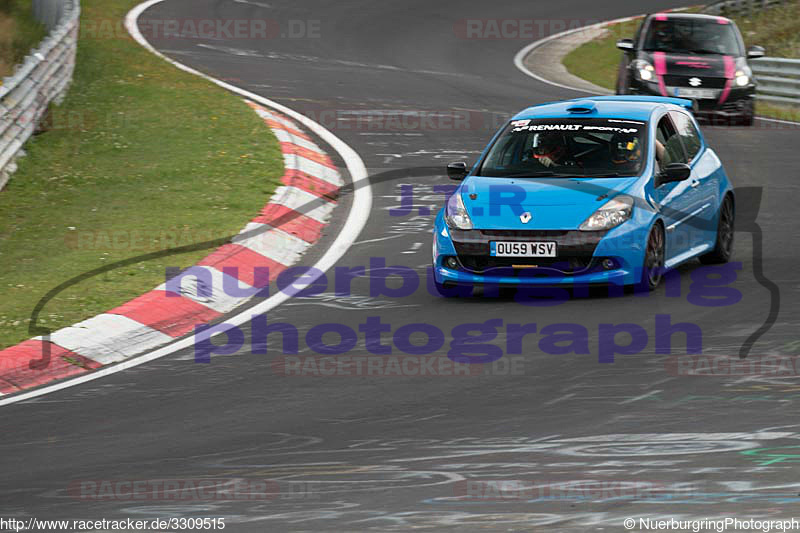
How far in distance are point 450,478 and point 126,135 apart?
1214cm

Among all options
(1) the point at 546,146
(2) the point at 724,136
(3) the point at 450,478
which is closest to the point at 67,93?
(2) the point at 724,136

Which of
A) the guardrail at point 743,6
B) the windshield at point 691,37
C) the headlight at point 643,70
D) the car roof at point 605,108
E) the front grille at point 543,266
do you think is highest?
the guardrail at point 743,6

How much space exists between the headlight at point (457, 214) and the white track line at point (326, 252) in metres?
1.37

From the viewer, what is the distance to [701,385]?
7.57 meters

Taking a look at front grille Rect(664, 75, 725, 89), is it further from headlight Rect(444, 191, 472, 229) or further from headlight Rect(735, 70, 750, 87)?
headlight Rect(444, 191, 472, 229)

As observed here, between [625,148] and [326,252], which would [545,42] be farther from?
[625,148]

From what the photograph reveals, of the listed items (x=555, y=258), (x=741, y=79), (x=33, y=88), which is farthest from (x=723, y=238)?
(x=33, y=88)

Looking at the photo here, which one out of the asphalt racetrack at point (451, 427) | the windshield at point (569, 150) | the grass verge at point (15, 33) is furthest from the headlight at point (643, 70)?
the grass verge at point (15, 33)

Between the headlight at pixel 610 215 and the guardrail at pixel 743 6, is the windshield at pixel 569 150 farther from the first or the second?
the guardrail at pixel 743 6

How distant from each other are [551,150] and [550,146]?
0.16ft

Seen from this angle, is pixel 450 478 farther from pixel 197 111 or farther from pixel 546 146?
pixel 197 111

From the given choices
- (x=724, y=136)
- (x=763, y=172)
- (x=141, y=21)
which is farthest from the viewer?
(x=141, y=21)

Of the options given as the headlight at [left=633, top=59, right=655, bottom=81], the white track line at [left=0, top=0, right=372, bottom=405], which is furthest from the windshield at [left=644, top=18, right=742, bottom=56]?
the white track line at [left=0, top=0, right=372, bottom=405]

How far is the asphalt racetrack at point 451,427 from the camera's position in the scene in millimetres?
5777
